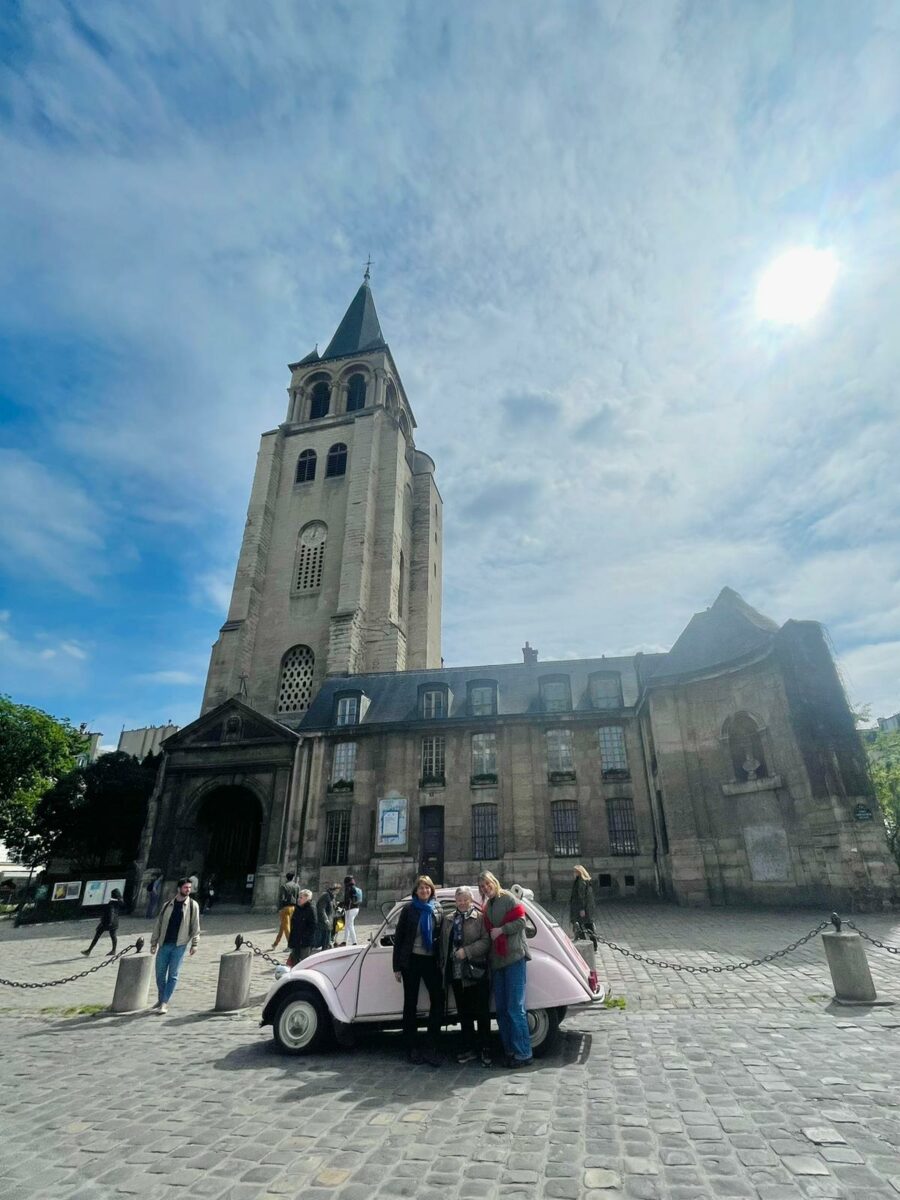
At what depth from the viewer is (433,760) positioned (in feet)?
78.7

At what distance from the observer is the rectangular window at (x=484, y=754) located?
23.5 m

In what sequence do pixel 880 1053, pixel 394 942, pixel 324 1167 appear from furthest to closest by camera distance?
pixel 394 942
pixel 880 1053
pixel 324 1167

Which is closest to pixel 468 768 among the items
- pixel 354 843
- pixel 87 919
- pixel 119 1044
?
pixel 354 843

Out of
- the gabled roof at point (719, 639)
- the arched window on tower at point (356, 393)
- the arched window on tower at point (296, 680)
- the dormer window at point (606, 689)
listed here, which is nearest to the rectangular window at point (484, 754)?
the dormer window at point (606, 689)

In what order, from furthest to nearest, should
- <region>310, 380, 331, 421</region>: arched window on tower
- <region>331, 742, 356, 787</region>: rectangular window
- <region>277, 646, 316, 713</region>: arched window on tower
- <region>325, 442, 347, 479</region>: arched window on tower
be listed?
1. <region>310, 380, 331, 421</region>: arched window on tower
2. <region>325, 442, 347, 479</region>: arched window on tower
3. <region>277, 646, 316, 713</region>: arched window on tower
4. <region>331, 742, 356, 787</region>: rectangular window

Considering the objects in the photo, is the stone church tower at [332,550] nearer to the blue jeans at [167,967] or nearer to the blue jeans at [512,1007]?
the blue jeans at [167,967]

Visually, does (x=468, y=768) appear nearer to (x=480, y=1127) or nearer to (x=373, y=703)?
(x=373, y=703)

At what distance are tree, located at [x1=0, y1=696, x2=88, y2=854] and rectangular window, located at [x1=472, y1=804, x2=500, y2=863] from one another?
27313 mm

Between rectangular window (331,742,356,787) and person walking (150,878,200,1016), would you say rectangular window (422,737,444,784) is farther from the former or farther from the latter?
person walking (150,878,200,1016)

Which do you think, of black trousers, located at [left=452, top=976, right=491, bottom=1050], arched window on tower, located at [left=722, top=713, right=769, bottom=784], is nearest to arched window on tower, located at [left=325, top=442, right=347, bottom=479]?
arched window on tower, located at [left=722, top=713, right=769, bottom=784]

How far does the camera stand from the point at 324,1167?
3.61 meters

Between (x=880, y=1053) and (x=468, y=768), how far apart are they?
1867 centimetres

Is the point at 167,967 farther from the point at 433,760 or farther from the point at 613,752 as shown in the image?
the point at 613,752

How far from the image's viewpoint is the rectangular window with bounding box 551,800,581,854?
861 inches
